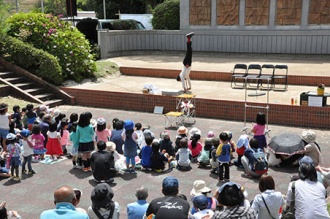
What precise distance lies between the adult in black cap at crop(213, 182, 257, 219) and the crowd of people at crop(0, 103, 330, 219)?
81 centimetres

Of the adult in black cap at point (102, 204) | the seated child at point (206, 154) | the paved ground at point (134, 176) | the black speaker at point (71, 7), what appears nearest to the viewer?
the adult in black cap at point (102, 204)

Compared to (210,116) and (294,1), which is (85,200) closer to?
(210,116)

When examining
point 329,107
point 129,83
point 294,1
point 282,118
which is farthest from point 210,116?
point 294,1

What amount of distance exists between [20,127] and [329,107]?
865 cm

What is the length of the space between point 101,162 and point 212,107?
6475mm

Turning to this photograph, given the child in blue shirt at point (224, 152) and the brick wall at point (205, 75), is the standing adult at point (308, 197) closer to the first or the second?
the child in blue shirt at point (224, 152)

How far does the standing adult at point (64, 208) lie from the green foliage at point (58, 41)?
13.6m

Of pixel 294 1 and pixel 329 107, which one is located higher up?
pixel 294 1

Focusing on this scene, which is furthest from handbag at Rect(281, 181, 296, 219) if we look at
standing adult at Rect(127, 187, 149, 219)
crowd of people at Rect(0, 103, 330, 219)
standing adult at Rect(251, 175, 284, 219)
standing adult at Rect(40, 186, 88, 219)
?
standing adult at Rect(40, 186, 88, 219)

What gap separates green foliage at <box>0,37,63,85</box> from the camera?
17.2 meters

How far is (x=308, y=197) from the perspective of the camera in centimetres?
554

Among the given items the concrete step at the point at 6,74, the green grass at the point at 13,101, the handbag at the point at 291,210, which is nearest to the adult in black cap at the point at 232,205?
the handbag at the point at 291,210

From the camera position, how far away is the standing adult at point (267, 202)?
18.1ft

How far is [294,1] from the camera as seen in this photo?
829 inches
